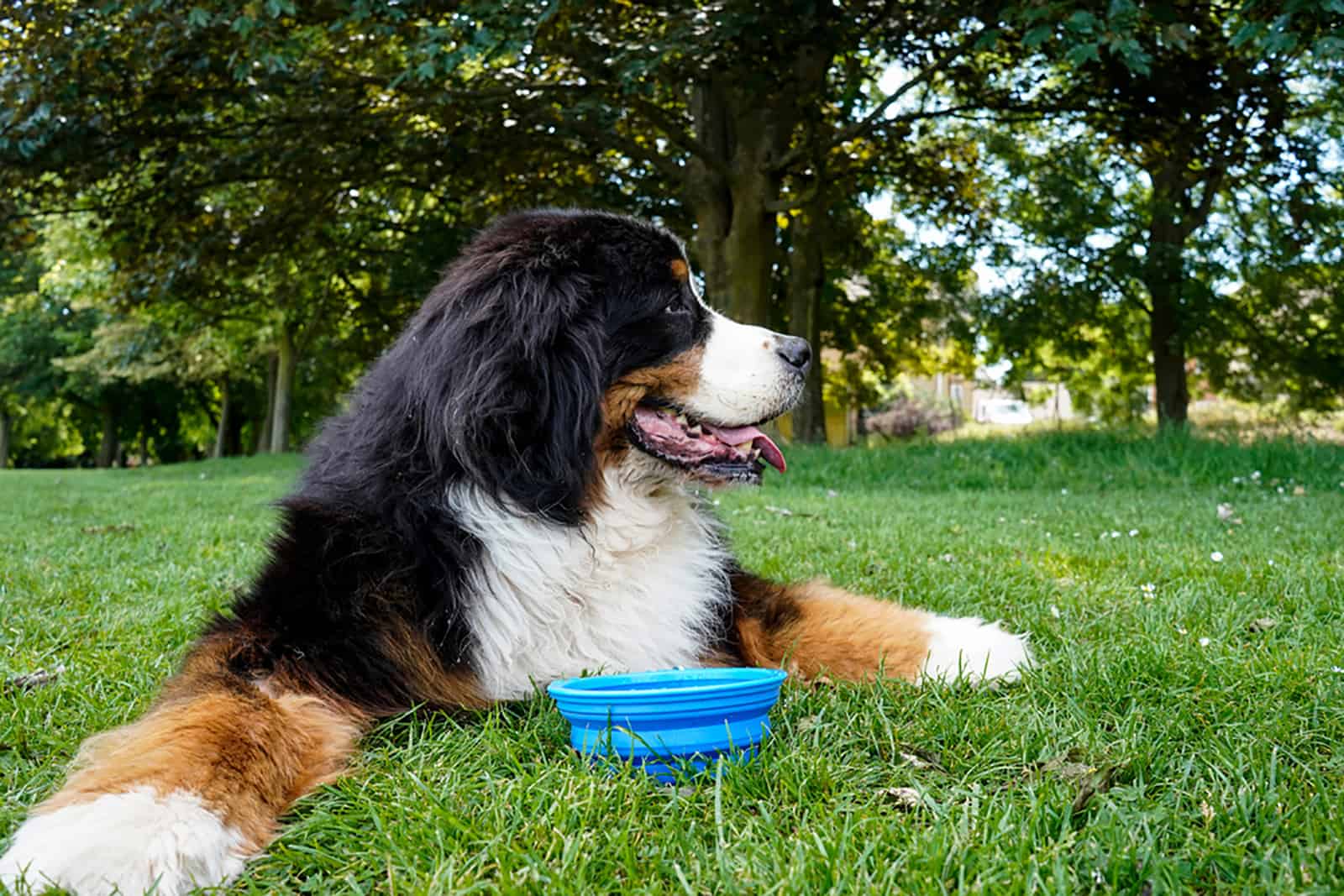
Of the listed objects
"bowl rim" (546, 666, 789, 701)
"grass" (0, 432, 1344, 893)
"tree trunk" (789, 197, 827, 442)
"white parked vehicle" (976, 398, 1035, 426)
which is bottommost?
"grass" (0, 432, 1344, 893)

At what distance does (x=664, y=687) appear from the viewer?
2389mm

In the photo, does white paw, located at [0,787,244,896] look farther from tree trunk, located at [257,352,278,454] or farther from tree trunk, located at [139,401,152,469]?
tree trunk, located at [139,401,152,469]

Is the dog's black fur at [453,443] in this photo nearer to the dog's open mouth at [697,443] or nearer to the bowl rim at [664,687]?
the dog's open mouth at [697,443]

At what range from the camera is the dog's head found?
283cm

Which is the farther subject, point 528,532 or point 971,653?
point 971,653

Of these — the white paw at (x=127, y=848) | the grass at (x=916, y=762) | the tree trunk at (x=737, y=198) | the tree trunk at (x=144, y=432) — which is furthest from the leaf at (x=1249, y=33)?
the tree trunk at (x=144, y=432)

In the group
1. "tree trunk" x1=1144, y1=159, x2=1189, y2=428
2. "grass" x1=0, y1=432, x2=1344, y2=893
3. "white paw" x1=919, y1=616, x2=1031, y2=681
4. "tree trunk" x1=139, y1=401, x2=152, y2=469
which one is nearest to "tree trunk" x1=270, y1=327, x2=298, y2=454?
"tree trunk" x1=139, y1=401, x2=152, y2=469

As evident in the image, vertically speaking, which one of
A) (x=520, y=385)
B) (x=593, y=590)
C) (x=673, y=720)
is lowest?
(x=673, y=720)

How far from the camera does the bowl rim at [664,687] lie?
7.14ft

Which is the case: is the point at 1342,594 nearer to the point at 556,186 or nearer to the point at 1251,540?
the point at 1251,540

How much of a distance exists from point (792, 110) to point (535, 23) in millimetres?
4939

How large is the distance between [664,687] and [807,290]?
14.8 metres

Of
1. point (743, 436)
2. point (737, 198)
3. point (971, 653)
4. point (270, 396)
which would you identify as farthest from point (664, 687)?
point (270, 396)

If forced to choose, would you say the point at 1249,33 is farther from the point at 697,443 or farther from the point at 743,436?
the point at 697,443
